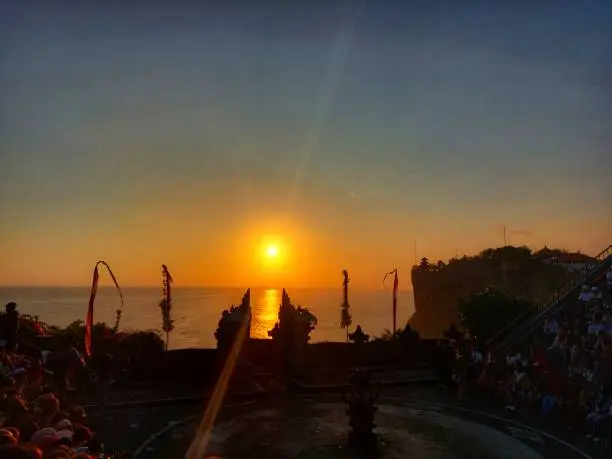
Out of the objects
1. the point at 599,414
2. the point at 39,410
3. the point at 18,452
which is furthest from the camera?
the point at 599,414

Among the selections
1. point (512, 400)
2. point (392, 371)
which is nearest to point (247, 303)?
point (392, 371)

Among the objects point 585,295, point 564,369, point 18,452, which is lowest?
point 18,452

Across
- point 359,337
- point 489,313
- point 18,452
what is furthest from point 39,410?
point 489,313

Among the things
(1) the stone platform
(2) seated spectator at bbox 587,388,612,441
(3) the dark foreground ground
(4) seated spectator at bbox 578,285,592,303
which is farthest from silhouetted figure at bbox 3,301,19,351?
(4) seated spectator at bbox 578,285,592,303

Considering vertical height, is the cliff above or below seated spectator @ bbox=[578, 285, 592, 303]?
above

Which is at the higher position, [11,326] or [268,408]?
[11,326]

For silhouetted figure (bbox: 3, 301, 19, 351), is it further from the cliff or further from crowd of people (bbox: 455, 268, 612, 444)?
the cliff

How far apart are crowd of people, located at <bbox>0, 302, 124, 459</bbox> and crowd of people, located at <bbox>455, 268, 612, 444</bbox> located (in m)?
15.4

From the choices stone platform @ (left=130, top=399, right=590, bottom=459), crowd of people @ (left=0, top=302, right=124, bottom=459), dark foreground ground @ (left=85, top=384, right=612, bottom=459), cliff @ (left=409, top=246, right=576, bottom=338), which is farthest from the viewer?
cliff @ (left=409, top=246, right=576, bottom=338)

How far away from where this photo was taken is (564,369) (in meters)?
24.3

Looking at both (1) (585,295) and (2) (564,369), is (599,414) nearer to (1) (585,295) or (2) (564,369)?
(2) (564,369)

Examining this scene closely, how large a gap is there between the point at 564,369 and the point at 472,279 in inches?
3513

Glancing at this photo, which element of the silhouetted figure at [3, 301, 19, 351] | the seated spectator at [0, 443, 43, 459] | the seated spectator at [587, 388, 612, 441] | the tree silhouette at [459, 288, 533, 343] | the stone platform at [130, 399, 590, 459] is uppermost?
the tree silhouette at [459, 288, 533, 343]

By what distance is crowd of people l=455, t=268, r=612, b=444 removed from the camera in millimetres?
20984
